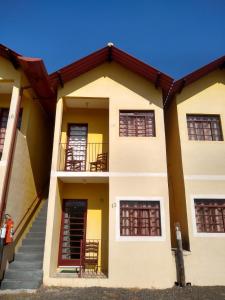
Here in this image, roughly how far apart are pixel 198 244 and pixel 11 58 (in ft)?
31.8

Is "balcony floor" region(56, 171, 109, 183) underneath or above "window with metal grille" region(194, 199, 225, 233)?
above

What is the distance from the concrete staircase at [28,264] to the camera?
7.56 meters

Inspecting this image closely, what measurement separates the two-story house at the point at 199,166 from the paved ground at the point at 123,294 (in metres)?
0.70

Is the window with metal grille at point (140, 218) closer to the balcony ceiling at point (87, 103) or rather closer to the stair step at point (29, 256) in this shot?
the stair step at point (29, 256)

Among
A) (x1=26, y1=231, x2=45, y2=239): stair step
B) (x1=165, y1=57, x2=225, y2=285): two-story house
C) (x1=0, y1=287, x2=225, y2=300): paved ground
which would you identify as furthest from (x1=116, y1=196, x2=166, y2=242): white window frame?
(x1=26, y1=231, x2=45, y2=239): stair step

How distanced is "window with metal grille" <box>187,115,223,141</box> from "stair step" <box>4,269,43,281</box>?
7.69 m

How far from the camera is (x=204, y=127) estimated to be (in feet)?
34.2

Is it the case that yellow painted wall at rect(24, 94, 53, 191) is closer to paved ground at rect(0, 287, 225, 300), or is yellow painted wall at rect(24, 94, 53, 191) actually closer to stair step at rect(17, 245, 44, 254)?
stair step at rect(17, 245, 44, 254)

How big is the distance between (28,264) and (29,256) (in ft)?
1.12

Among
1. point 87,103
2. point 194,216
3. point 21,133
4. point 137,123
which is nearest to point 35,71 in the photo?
point 21,133

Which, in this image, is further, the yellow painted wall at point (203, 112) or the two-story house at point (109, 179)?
the yellow painted wall at point (203, 112)

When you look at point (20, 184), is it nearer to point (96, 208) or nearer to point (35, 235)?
point (35, 235)

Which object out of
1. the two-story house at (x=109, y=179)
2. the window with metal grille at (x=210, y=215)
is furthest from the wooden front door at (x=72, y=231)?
the window with metal grille at (x=210, y=215)

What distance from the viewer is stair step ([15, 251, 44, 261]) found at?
8.48 meters
